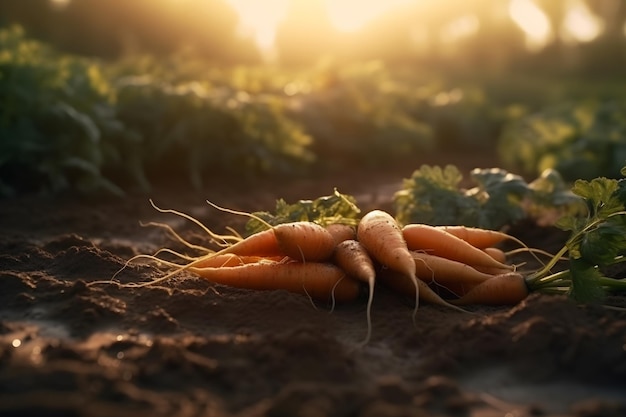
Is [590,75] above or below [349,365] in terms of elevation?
above

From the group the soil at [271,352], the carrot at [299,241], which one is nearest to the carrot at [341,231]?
the carrot at [299,241]

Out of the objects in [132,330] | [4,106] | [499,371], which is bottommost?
[499,371]

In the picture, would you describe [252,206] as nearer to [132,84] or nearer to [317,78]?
[132,84]

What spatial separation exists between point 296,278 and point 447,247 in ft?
3.26

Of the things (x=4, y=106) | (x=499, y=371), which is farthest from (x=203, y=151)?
(x=499, y=371)

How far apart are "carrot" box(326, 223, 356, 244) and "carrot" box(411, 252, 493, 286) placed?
1.45 ft

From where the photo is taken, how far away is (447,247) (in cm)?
460

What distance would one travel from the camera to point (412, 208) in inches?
222

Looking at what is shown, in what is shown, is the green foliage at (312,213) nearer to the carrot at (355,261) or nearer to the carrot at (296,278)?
the carrot at (355,261)

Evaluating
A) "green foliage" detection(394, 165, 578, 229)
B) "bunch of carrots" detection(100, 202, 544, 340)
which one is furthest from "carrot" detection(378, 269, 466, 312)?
"green foliage" detection(394, 165, 578, 229)

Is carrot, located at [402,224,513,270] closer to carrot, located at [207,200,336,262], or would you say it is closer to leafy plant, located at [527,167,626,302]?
leafy plant, located at [527,167,626,302]

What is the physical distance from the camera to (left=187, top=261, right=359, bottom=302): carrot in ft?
14.0

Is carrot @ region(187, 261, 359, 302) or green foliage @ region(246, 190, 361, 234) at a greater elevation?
green foliage @ region(246, 190, 361, 234)

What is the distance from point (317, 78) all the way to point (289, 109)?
146cm
